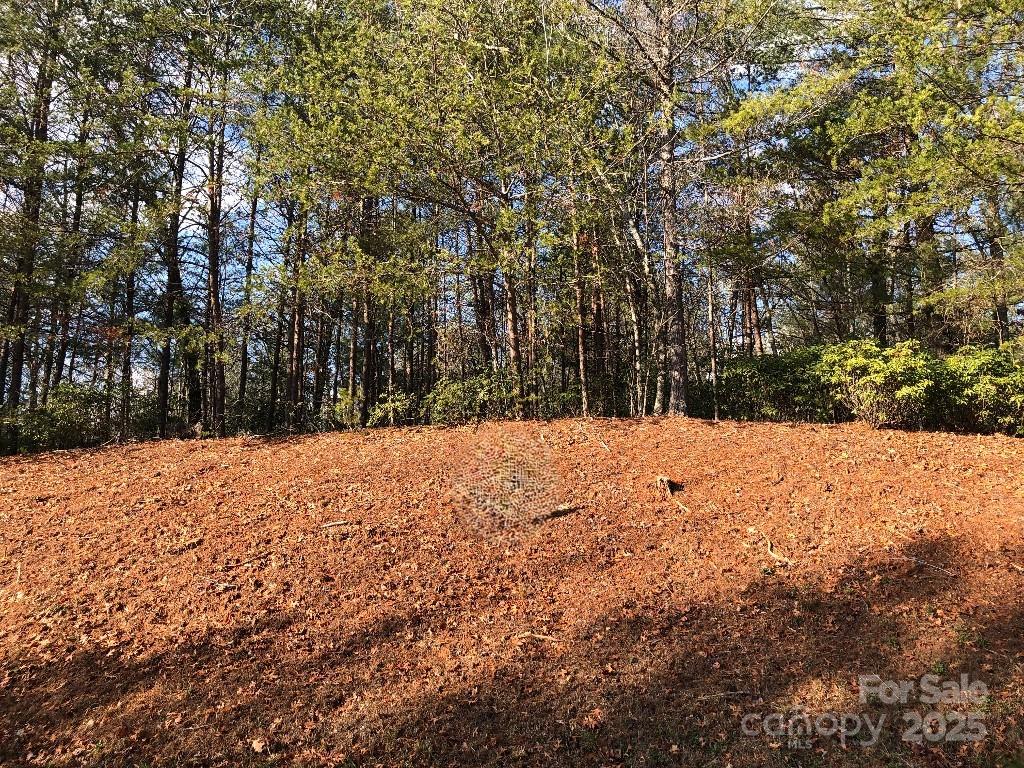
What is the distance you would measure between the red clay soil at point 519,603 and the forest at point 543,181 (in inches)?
88.3

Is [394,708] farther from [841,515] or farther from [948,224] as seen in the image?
[948,224]

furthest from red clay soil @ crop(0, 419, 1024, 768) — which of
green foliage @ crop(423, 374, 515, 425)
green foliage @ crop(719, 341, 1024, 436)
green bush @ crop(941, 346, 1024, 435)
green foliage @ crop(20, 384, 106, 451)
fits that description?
green foliage @ crop(20, 384, 106, 451)

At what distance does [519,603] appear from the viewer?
4.35 metres

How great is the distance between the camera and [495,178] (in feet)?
27.2

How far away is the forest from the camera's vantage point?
6.84 metres

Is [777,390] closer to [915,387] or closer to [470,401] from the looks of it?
[915,387]

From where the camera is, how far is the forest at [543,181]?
22.4 feet

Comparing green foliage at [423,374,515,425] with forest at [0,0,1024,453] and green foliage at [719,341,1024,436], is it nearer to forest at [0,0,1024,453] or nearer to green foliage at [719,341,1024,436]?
forest at [0,0,1024,453]

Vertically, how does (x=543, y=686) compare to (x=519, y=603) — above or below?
below

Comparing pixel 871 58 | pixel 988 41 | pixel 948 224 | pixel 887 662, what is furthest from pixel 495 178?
pixel 948 224

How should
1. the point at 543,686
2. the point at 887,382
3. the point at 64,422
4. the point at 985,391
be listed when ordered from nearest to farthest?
the point at 543,686 → the point at 985,391 → the point at 887,382 → the point at 64,422

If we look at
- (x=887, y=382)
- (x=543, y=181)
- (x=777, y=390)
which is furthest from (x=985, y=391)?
(x=543, y=181)

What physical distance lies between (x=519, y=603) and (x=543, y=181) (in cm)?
570

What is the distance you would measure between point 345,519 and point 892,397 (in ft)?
22.9
